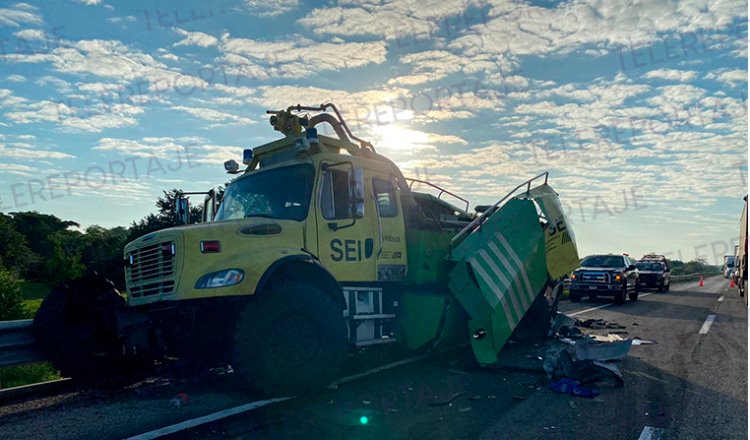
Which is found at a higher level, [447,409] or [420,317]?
[420,317]

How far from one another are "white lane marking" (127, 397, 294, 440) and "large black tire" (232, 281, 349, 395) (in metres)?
0.14

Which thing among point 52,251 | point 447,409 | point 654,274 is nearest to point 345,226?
point 447,409

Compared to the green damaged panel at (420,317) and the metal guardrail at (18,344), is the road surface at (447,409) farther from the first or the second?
the metal guardrail at (18,344)

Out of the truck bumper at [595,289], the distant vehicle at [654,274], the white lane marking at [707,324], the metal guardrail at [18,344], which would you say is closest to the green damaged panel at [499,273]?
the metal guardrail at [18,344]

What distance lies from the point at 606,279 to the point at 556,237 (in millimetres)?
12794

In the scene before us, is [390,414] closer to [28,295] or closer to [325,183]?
[325,183]

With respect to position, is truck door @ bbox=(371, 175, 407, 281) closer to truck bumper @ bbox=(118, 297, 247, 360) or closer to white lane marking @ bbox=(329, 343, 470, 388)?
white lane marking @ bbox=(329, 343, 470, 388)

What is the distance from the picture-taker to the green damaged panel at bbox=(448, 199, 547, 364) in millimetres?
6996

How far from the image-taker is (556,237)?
8.63 m

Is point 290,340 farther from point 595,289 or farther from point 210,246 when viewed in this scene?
point 595,289

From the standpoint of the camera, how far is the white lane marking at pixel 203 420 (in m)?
4.47

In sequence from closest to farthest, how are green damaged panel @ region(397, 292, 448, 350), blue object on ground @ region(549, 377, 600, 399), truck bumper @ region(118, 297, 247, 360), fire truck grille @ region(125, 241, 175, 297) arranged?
truck bumper @ region(118, 297, 247, 360) → fire truck grille @ region(125, 241, 175, 297) → blue object on ground @ region(549, 377, 600, 399) → green damaged panel @ region(397, 292, 448, 350)

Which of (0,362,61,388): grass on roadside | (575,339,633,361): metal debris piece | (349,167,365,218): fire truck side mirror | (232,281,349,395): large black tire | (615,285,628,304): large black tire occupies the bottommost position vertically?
(615,285,628,304): large black tire

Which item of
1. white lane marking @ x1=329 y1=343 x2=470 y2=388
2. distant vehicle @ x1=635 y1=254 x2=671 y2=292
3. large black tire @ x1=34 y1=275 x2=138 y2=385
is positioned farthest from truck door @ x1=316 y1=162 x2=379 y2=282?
distant vehicle @ x1=635 y1=254 x2=671 y2=292
